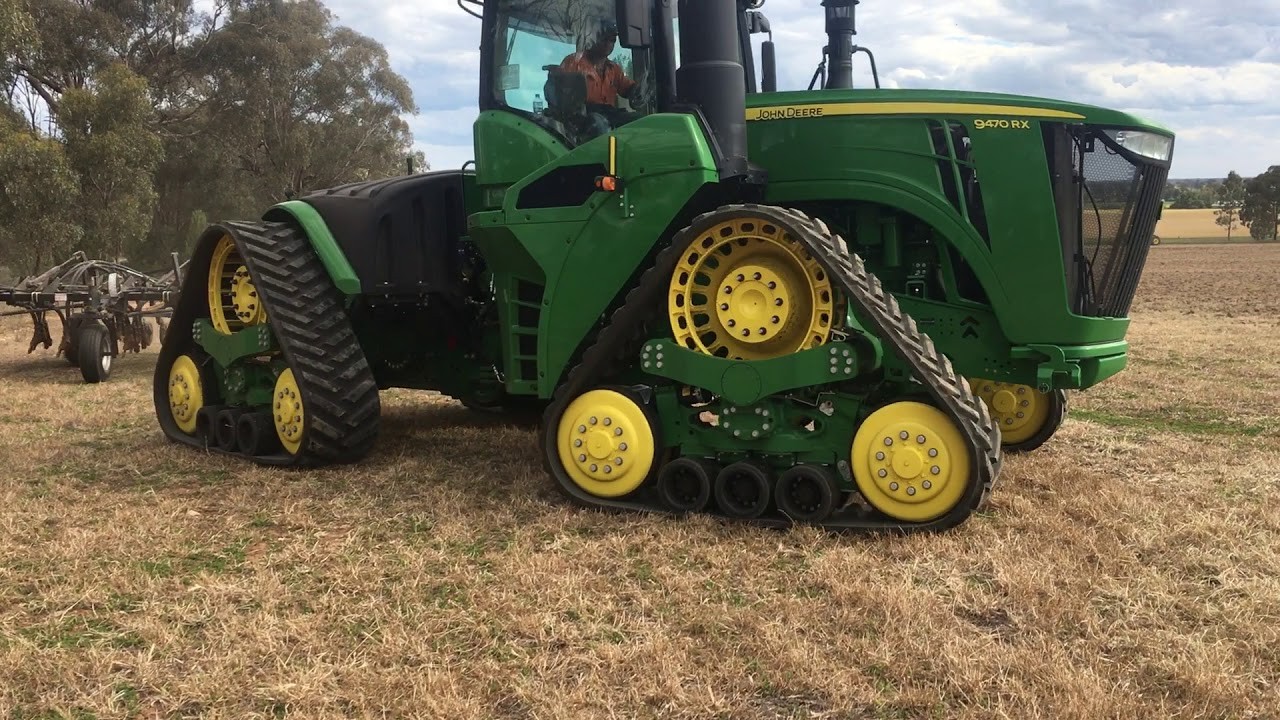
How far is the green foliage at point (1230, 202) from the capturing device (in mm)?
84312

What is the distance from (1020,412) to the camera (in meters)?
6.19

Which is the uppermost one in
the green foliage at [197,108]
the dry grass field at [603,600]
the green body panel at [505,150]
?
the green foliage at [197,108]

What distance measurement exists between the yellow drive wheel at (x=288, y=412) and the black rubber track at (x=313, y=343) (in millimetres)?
81

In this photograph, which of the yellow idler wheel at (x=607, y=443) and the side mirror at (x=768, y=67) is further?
the side mirror at (x=768, y=67)

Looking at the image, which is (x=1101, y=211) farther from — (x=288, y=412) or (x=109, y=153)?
(x=109, y=153)

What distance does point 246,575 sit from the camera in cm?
397

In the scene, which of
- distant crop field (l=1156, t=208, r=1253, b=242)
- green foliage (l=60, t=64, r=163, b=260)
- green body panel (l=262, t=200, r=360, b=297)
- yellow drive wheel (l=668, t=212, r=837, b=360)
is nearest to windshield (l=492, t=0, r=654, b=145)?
yellow drive wheel (l=668, t=212, r=837, b=360)

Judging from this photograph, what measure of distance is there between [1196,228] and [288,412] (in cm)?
10309

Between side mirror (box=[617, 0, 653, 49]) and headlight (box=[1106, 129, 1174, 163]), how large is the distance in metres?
2.39

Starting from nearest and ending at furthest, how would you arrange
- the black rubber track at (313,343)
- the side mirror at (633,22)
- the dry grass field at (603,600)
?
1. the dry grass field at (603,600)
2. the side mirror at (633,22)
3. the black rubber track at (313,343)

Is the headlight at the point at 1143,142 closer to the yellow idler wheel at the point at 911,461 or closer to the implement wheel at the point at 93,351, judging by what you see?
the yellow idler wheel at the point at 911,461

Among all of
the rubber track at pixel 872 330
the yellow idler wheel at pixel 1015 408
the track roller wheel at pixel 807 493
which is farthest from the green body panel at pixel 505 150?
the yellow idler wheel at pixel 1015 408

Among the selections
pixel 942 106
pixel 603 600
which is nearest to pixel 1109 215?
pixel 942 106

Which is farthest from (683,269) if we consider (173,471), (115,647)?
(173,471)
